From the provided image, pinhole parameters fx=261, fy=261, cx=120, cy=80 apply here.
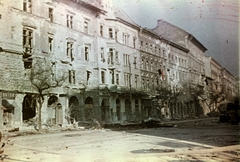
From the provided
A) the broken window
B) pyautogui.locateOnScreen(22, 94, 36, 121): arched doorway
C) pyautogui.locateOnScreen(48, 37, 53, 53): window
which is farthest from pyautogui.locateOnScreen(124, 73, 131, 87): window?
the broken window

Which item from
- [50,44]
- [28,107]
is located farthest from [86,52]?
[28,107]

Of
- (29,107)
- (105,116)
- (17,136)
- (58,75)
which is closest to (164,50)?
(105,116)

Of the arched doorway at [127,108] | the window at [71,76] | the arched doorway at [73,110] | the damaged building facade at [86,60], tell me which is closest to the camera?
the damaged building facade at [86,60]

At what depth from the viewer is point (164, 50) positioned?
12.4m

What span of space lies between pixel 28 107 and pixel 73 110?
1637 millimetres

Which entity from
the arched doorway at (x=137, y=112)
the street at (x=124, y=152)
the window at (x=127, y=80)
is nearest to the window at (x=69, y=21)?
the window at (x=127, y=80)

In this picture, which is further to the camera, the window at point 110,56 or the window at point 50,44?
the window at point 110,56

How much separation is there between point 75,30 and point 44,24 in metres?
1.30

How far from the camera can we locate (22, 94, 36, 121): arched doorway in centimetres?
925

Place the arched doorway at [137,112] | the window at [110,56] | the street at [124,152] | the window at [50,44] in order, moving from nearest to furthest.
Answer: the street at [124,152]
the window at [50,44]
the window at [110,56]
the arched doorway at [137,112]

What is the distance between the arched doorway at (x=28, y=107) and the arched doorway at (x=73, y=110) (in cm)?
130

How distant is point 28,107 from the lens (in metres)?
9.26

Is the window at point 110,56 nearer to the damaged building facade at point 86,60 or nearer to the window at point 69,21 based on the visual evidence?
the damaged building facade at point 86,60

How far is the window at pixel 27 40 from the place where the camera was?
8.67 metres
